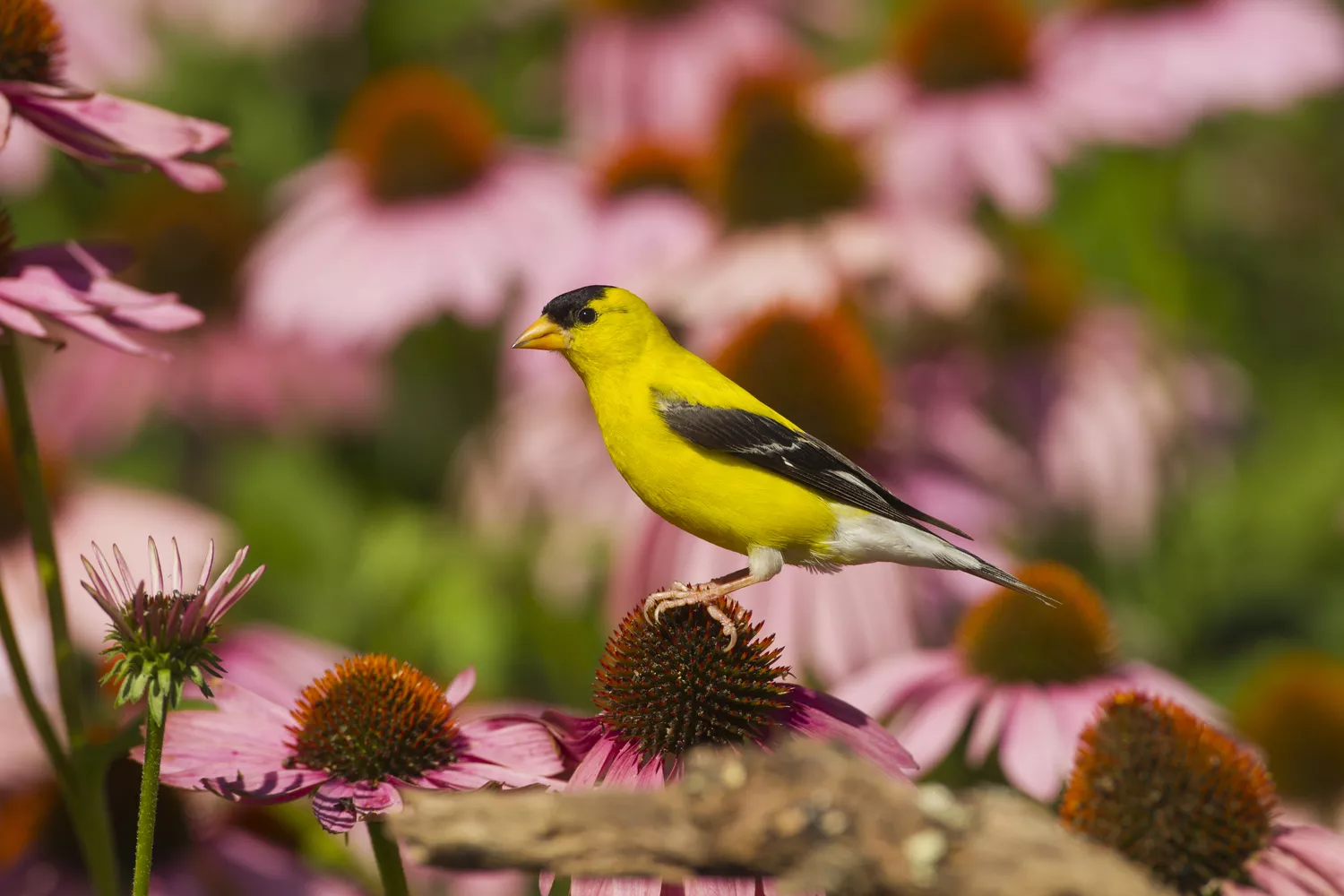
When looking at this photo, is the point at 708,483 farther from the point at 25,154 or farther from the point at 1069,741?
the point at 25,154

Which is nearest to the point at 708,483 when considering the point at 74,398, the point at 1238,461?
the point at 74,398

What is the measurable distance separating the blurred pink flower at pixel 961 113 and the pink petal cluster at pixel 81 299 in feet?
7.10

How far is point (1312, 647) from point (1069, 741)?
2037mm

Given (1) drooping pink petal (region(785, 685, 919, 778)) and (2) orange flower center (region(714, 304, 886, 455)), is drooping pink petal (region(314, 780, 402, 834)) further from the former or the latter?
(2) orange flower center (region(714, 304, 886, 455))

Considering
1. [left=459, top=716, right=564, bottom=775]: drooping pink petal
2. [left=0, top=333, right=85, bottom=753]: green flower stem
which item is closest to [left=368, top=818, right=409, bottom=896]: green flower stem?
[left=459, top=716, right=564, bottom=775]: drooping pink petal

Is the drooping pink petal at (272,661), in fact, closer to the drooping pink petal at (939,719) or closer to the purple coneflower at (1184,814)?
the drooping pink petal at (939,719)

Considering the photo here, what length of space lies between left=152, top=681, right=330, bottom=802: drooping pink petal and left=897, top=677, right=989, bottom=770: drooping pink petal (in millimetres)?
761

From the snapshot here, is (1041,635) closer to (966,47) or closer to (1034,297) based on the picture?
(1034,297)

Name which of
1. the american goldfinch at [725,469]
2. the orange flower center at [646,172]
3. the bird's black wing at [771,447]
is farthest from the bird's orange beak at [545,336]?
the orange flower center at [646,172]

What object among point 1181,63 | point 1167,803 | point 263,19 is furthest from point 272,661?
point 263,19

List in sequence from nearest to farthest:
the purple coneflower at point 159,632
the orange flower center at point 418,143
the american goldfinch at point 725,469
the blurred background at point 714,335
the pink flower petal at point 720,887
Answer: the purple coneflower at point 159,632, the pink flower petal at point 720,887, the american goldfinch at point 725,469, the blurred background at point 714,335, the orange flower center at point 418,143

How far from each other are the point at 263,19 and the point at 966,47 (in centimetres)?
212

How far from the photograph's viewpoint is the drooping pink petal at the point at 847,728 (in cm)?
150

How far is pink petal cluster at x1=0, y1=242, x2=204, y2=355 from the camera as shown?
154 cm
